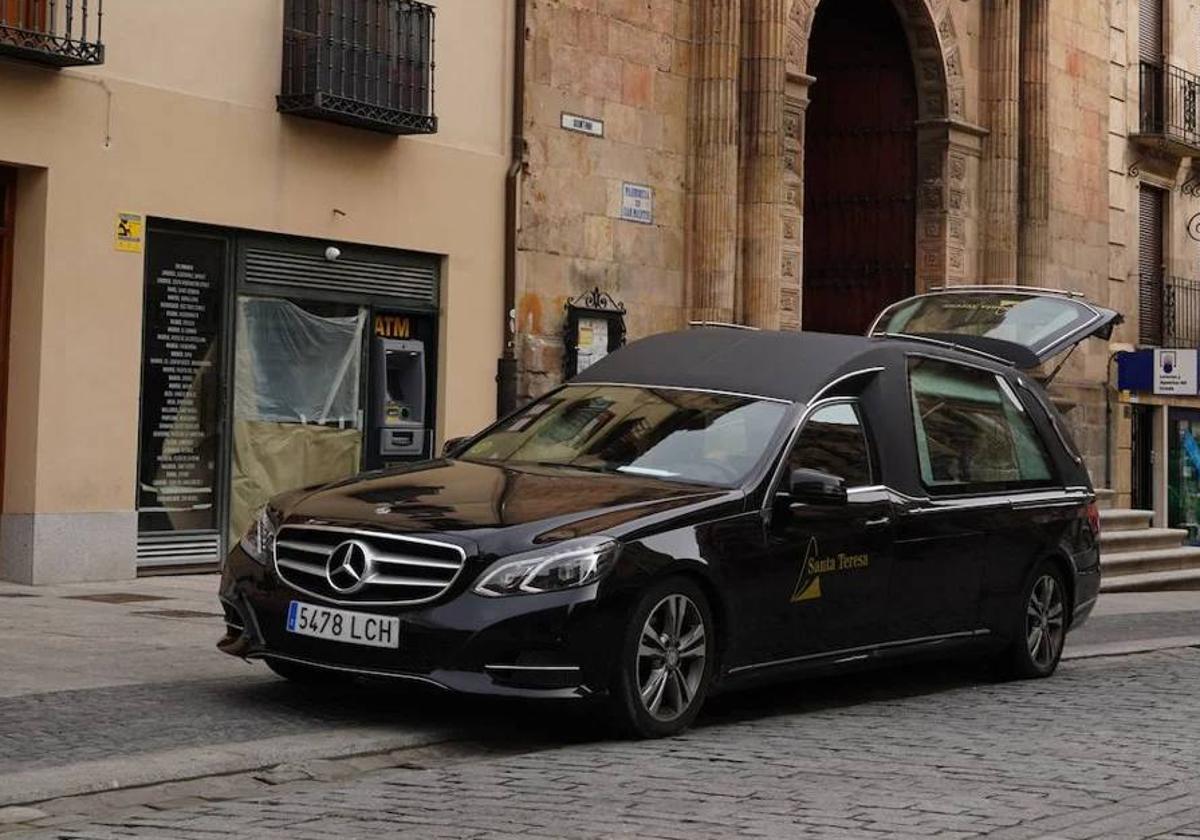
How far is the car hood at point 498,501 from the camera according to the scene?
8141mm

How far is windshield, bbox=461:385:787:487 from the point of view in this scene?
361 inches

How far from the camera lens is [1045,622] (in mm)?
11281

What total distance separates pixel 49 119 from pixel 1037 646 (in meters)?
7.78

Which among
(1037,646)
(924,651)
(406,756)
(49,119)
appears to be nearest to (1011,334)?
(1037,646)

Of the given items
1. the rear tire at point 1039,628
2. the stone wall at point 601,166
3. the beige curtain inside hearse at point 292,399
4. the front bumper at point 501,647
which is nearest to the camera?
the front bumper at point 501,647

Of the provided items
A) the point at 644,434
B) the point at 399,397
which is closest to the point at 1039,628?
the point at 644,434

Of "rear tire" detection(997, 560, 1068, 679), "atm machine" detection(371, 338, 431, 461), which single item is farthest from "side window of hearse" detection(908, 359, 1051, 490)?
"atm machine" detection(371, 338, 431, 461)

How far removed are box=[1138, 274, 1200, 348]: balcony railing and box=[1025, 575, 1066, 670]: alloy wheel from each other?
1881 centimetres

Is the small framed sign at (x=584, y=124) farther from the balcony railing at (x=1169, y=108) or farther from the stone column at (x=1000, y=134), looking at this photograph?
the balcony railing at (x=1169, y=108)

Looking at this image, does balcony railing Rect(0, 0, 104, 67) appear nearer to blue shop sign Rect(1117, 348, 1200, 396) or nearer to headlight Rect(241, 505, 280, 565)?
headlight Rect(241, 505, 280, 565)

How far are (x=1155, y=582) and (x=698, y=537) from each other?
1428 centimetres

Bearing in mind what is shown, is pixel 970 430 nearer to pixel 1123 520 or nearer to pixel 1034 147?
pixel 1123 520

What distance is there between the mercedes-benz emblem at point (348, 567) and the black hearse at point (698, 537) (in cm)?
1

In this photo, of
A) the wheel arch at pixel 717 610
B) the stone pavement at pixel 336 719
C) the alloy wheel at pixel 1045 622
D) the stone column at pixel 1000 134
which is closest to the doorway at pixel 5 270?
the stone pavement at pixel 336 719
